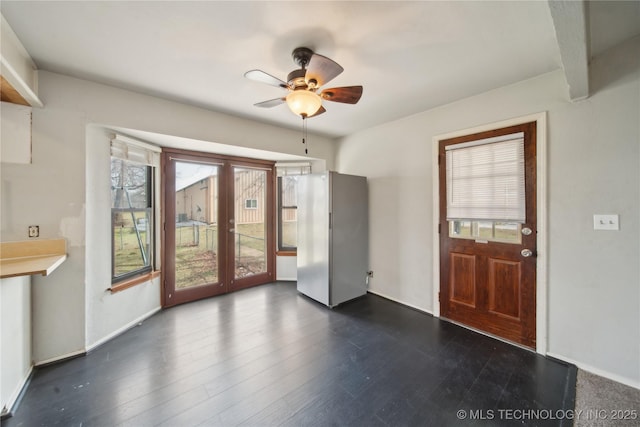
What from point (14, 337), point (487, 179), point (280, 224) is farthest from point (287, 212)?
point (14, 337)

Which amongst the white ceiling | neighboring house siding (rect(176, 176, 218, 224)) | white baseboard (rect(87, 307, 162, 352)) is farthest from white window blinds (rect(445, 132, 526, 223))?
white baseboard (rect(87, 307, 162, 352))

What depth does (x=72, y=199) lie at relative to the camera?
6.55 ft

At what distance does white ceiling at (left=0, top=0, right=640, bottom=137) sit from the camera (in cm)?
136

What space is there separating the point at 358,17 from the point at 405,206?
217cm

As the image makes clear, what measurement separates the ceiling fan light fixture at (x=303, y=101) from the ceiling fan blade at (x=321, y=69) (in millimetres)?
85

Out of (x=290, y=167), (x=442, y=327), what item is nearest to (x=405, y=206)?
(x=442, y=327)

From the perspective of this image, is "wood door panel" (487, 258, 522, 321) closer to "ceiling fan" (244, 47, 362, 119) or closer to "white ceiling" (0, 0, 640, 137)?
"white ceiling" (0, 0, 640, 137)

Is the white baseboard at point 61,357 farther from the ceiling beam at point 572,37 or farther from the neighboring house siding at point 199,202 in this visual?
the ceiling beam at point 572,37

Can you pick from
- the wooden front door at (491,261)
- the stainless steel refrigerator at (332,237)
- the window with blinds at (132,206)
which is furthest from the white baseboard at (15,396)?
the wooden front door at (491,261)

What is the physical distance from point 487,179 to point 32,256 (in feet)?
13.4

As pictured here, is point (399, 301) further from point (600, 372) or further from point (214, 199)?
point (214, 199)

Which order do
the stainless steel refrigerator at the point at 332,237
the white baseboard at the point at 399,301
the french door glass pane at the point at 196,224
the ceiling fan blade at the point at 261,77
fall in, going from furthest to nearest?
the french door glass pane at the point at 196,224
the stainless steel refrigerator at the point at 332,237
the white baseboard at the point at 399,301
the ceiling fan blade at the point at 261,77

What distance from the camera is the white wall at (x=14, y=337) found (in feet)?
4.84

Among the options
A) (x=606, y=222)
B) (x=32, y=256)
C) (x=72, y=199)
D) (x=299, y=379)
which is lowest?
(x=299, y=379)
